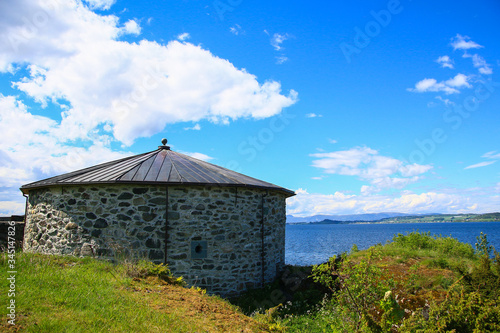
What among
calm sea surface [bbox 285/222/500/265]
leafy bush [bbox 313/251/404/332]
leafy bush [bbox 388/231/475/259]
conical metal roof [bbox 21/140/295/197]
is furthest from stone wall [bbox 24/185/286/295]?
calm sea surface [bbox 285/222/500/265]

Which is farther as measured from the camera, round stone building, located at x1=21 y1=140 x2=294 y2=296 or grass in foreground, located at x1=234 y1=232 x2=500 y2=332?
round stone building, located at x1=21 y1=140 x2=294 y2=296

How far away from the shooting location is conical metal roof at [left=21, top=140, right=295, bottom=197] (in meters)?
9.23

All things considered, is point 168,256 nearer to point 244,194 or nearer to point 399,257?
point 244,194

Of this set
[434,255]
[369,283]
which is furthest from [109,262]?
[434,255]

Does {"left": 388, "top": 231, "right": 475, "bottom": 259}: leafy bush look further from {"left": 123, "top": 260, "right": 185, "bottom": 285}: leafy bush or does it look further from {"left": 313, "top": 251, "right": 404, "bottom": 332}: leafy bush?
{"left": 123, "top": 260, "right": 185, "bottom": 285}: leafy bush

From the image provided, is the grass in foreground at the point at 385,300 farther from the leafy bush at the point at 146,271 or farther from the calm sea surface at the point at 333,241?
the calm sea surface at the point at 333,241

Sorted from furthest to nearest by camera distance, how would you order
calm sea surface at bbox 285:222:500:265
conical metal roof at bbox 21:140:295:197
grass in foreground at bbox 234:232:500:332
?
calm sea surface at bbox 285:222:500:265, conical metal roof at bbox 21:140:295:197, grass in foreground at bbox 234:232:500:332

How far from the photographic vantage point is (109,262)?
8922 millimetres

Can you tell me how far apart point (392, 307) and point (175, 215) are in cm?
626

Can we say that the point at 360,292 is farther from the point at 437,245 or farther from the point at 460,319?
the point at 437,245

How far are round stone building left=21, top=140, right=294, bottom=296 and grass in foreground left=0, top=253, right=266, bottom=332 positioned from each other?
1.82 meters

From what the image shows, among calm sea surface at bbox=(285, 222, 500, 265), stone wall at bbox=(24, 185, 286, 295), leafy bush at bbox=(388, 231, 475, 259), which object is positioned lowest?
calm sea surface at bbox=(285, 222, 500, 265)

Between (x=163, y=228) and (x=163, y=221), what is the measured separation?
0.20 meters

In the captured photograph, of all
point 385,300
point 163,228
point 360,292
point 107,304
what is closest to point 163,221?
point 163,228
